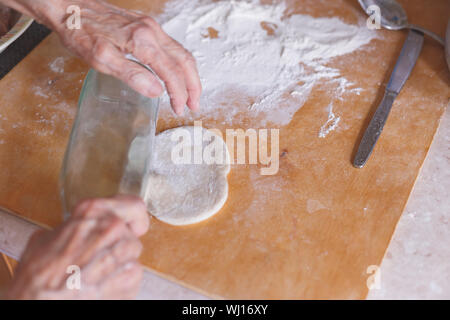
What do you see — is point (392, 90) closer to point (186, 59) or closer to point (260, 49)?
point (260, 49)

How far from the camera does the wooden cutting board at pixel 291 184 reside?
71cm

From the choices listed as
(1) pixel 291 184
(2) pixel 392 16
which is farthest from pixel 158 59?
(2) pixel 392 16

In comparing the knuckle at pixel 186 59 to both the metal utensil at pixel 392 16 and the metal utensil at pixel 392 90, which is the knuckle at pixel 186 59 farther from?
the metal utensil at pixel 392 16

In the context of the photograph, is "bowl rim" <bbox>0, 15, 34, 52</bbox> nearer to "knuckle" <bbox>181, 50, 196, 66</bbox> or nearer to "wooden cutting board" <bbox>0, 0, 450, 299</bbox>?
"wooden cutting board" <bbox>0, 0, 450, 299</bbox>

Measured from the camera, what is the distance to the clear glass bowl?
701mm

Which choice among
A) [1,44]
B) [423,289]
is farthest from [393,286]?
[1,44]

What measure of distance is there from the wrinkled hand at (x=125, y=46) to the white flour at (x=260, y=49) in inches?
6.0

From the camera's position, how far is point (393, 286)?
2.33 ft

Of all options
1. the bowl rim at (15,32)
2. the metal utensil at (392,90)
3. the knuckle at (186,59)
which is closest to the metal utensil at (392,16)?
the metal utensil at (392,90)

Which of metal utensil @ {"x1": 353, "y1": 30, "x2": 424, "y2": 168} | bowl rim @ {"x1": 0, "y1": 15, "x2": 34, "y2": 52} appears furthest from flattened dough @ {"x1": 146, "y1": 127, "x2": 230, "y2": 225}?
bowl rim @ {"x1": 0, "y1": 15, "x2": 34, "y2": 52}

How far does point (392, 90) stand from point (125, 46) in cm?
58

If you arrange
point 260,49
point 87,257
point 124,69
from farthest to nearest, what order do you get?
point 260,49
point 124,69
point 87,257

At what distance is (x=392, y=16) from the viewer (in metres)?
1.08
